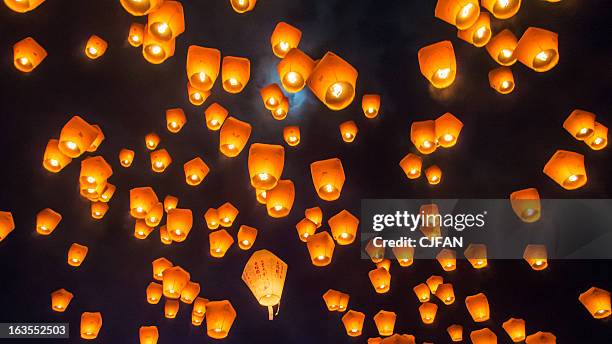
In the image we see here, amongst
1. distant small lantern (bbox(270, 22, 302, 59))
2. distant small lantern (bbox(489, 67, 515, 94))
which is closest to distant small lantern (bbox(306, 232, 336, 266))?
distant small lantern (bbox(270, 22, 302, 59))

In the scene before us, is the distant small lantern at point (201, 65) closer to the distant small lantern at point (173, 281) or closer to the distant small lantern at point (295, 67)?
the distant small lantern at point (295, 67)

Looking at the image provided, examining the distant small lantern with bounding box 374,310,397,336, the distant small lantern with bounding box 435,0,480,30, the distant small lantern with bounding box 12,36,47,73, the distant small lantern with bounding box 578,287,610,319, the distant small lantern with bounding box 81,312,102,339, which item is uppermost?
the distant small lantern with bounding box 435,0,480,30

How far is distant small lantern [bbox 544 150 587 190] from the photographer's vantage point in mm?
4730

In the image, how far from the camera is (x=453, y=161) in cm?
762

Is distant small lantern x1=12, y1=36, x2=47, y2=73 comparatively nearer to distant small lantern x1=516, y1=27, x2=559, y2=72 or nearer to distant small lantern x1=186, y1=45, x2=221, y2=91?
distant small lantern x1=186, y1=45, x2=221, y2=91

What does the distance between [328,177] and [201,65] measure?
1628 millimetres

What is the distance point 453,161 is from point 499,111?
3.59 feet

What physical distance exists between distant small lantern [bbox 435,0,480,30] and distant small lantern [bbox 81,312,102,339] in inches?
278

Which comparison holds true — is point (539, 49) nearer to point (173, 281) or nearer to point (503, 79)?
point (503, 79)

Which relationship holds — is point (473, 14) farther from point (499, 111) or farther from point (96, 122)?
point (96, 122)

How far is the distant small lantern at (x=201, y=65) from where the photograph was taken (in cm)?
398

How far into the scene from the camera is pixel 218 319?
5.29 m

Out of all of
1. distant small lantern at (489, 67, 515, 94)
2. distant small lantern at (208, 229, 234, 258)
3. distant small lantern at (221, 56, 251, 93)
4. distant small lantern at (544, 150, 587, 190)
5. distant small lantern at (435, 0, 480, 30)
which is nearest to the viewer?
distant small lantern at (435, 0, 480, 30)

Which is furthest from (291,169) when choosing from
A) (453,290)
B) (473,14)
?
(473,14)
